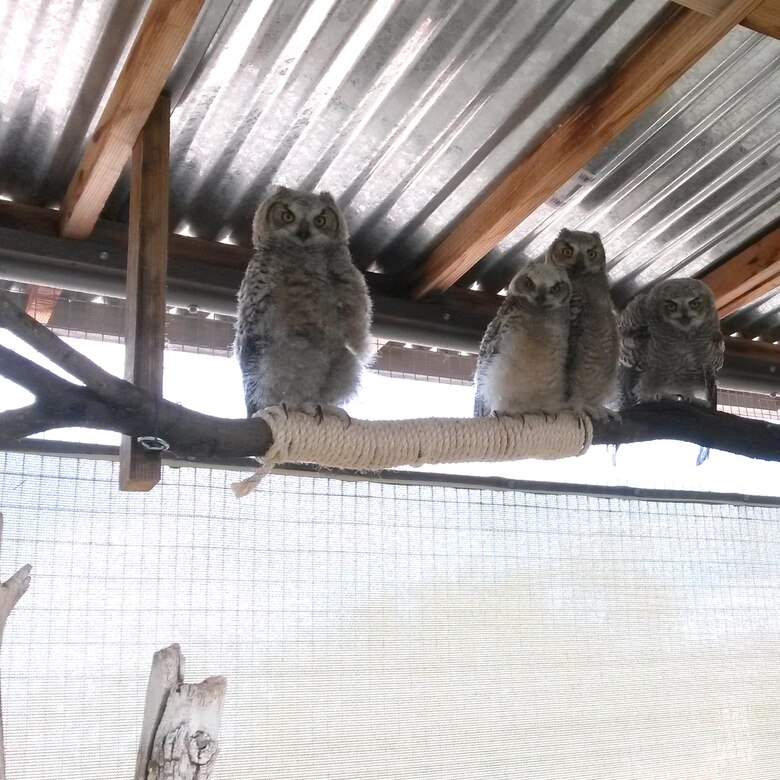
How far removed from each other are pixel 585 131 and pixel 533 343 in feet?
2.13

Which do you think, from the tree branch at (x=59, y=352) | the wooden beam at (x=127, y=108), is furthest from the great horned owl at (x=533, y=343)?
the tree branch at (x=59, y=352)

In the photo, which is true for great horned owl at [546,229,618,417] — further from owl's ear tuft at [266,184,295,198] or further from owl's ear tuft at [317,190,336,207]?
owl's ear tuft at [266,184,295,198]

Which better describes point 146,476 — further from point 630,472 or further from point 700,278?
point 700,278

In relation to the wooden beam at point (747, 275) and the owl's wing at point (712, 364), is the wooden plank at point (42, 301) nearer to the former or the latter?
the owl's wing at point (712, 364)

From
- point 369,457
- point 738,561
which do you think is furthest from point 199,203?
point 738,561

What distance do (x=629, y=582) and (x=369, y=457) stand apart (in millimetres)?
1449

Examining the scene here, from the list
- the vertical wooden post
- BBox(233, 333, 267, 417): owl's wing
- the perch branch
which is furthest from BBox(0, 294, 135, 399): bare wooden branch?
BBox(233, 333, 267, 417): owl's wing

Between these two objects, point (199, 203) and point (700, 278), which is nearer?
point (199, 203)

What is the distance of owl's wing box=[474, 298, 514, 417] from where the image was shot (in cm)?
283

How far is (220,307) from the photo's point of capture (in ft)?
9.54

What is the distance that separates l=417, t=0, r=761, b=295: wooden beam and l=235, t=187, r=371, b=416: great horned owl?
487 mm

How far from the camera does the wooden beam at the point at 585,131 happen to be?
2.14 metres

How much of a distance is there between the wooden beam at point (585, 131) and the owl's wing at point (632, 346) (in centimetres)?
74

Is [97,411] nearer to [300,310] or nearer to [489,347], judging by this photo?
[300,310]
